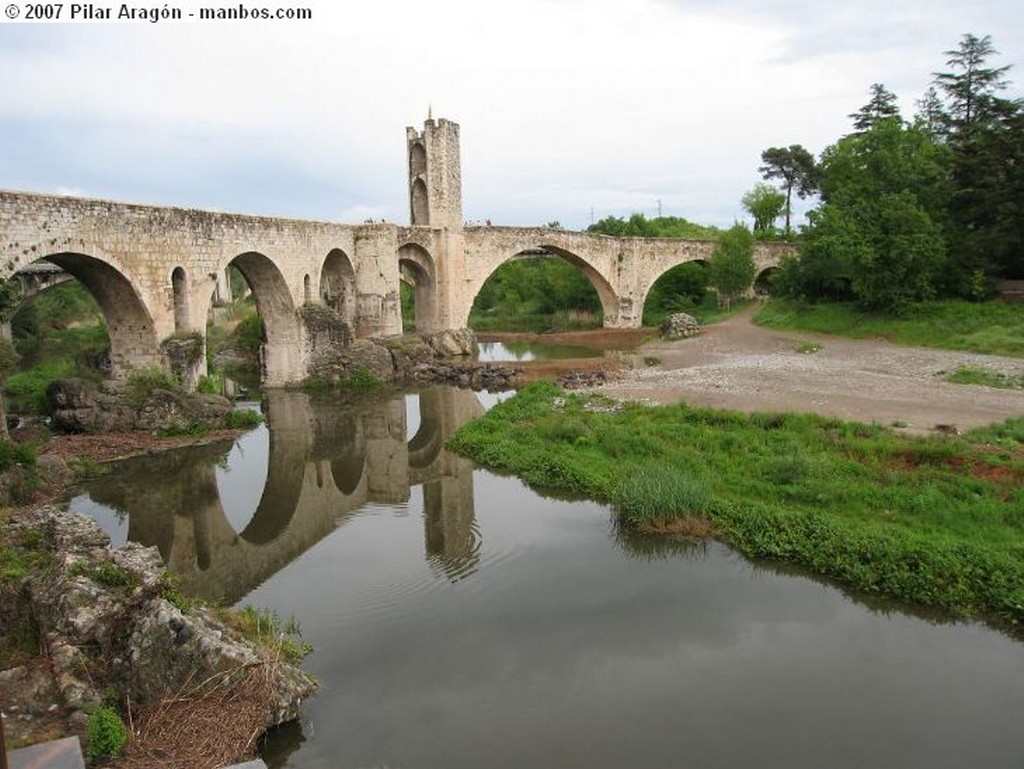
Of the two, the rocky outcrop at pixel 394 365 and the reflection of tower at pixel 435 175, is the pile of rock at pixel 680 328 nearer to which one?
Result: the reflection of tower at pixel 435 175

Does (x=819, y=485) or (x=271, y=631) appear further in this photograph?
(x=819, y=485)

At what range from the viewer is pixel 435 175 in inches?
1187

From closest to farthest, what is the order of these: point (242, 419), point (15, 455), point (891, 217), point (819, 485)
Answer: point (819, 485) → point (15, 455) → point (242, 419) → point (891, 217)

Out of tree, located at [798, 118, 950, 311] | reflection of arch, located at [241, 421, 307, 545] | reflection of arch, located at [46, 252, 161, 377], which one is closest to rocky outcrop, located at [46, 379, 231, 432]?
reflection of arch, located at [46, 252, 161, 377]

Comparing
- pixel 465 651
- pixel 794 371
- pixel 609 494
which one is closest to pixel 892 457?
pixel 609 494

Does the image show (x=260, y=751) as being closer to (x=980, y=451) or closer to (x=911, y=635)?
(x=911, y=635)

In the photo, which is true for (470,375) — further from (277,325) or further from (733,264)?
(733,264)

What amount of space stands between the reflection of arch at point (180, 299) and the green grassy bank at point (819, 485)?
24.9 feet

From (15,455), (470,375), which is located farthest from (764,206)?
(15,455)

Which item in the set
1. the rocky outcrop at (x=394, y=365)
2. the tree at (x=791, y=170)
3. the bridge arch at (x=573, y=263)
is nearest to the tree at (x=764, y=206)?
the tree at (x=791, y=170)

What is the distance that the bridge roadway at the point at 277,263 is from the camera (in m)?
15.4

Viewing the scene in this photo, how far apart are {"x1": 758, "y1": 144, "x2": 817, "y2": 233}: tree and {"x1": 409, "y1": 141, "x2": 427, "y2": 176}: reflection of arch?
30459 mm

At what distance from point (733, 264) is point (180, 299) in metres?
30.0

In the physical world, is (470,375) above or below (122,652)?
above
